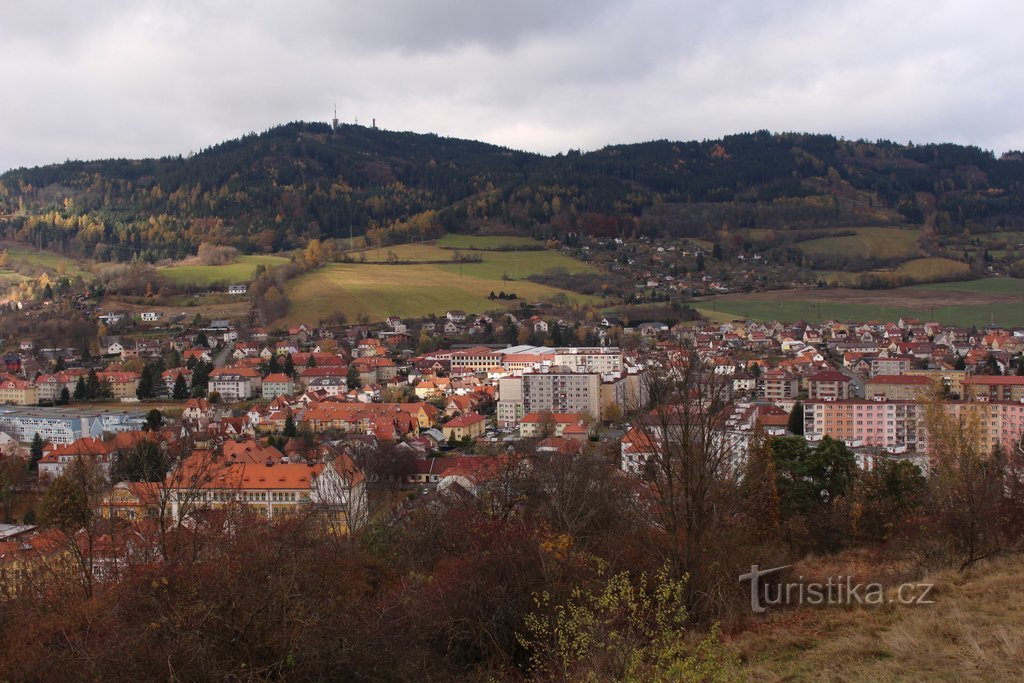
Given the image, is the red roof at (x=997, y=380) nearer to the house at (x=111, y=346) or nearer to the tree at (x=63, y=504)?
the tree at (x=63, y=504)

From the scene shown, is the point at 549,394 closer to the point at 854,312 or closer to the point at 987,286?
the point at 854,312

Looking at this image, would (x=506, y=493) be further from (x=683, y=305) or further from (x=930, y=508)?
(x=683, y=305)

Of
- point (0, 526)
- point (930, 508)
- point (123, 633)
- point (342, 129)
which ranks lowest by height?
point (0, 526)

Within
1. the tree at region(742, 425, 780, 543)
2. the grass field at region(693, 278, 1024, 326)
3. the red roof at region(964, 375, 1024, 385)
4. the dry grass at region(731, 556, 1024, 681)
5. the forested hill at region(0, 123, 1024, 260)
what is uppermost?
the forested hill at region(0, 123, 1024, 260)

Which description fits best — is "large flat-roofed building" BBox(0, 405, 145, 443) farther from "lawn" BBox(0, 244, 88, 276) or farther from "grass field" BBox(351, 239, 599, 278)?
"lawn" BBox(0, 244, 88, 276)

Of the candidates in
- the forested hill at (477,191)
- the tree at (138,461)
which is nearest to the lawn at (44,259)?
the forested hill at (477,191)

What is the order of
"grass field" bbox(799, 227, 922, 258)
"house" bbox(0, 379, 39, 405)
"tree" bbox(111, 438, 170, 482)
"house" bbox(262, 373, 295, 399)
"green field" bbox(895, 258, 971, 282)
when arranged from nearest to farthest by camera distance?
"tree" bbox(111, 438, 170, 482) < "house" bbox(0, 379, 39, 405) < "house" bbox(262, 373, 295, 399) < "green field" bbox(895, 258, 971, 282) < "grass field" bbox(799, 227, 922, 258)

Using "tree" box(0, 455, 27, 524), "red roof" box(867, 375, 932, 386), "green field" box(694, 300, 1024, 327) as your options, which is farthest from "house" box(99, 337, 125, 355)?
"red roof" box(867, 375, 932, 386)

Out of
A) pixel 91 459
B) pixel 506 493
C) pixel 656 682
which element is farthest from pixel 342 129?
pixel 656 682
